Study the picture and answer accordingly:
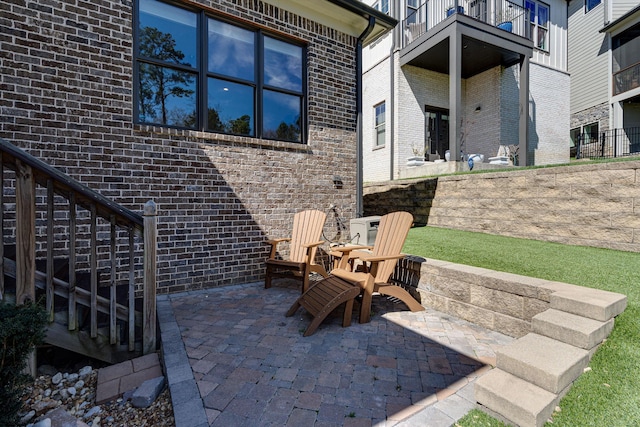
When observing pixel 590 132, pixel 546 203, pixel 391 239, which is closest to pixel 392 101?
pixel 546 203

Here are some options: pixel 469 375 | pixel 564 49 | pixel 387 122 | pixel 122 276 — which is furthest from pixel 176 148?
pixel 564 49

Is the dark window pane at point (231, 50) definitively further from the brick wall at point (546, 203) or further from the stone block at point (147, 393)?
the brick wall at point (546, 203)

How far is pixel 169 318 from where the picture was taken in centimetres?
297

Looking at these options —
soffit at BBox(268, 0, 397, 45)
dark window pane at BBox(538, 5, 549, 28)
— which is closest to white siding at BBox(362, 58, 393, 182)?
soffit at BBox(268, 0, 397, 45)

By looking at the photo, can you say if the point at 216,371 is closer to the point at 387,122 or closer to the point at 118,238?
the point at 118,238

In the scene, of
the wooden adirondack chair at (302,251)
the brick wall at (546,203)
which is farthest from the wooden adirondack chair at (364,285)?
the brick wall at (546,203)

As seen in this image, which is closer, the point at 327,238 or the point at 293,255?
the point at 293,255

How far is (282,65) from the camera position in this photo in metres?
4.88

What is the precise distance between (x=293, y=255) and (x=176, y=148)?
211cm

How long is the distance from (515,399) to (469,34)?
9271mm

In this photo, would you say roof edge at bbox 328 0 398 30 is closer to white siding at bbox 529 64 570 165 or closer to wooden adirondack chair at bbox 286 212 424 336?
wooden adirondack chair at bbox 286 212 424 336

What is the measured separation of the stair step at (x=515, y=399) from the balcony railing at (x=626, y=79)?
15198 mm

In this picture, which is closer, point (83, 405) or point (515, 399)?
point (515, 399)

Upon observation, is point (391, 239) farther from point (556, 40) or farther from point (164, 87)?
point (556, 40)
